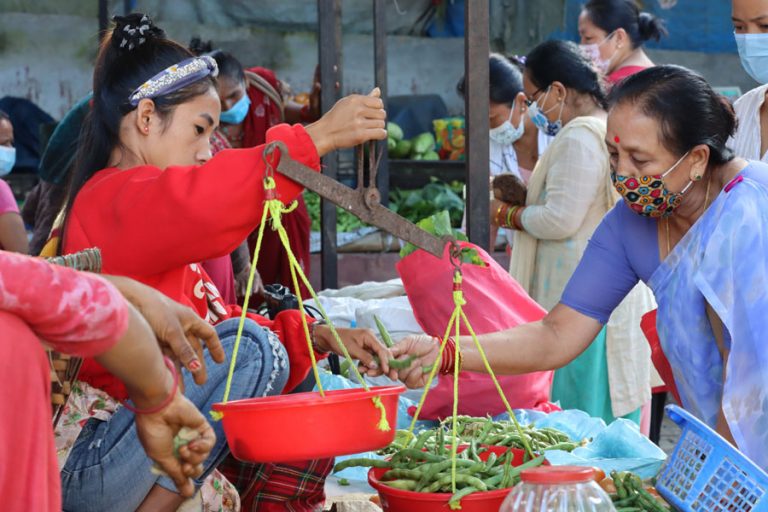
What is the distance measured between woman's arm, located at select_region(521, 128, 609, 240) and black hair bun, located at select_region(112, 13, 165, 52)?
221 centimetres

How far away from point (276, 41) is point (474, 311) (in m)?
6.47

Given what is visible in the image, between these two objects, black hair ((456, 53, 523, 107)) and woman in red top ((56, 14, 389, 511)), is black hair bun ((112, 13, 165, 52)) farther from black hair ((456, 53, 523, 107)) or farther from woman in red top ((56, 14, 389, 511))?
black hair ((456, 53, 523, 107))

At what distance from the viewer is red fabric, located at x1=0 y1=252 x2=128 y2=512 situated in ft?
5.28

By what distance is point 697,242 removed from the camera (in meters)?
2.77

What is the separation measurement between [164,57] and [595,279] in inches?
54.0

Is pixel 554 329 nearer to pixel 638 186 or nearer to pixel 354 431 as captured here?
pixel 638 186

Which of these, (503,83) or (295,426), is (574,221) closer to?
(503,83)

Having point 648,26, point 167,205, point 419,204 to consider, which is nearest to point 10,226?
point 167,205

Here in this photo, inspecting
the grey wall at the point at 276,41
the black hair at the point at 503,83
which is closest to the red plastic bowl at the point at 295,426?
the black hair at the point at 503,83

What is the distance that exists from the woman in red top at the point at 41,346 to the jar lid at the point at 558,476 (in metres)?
0.79

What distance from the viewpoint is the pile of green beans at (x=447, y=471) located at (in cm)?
248

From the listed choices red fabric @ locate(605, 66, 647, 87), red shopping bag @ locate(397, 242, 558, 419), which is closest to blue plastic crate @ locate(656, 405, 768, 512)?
red shopping bag @ locate(397, 242, 558, 419)

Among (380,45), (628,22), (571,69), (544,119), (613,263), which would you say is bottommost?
(613,263)

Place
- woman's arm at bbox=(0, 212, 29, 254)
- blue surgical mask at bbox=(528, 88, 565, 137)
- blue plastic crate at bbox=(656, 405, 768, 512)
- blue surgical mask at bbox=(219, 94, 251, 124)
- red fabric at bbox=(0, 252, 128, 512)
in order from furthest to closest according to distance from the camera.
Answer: blue surgical mask at bbox=(219, 94, 251, 124), woman's arm at bbox=(0, 212, 29, 254), blue surgical mask at bbox=(528, 88, 565, 137), blue plastic crate at bbox=(656, 405, 768, 512), red fabric at bbox=(0, 252, 128, 512)
